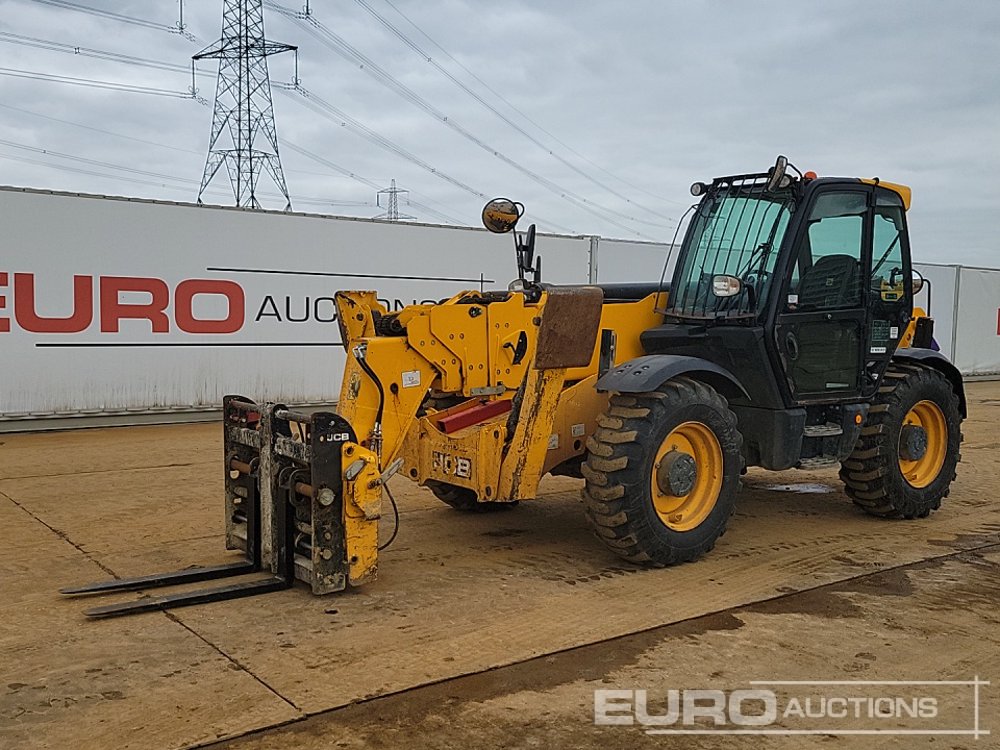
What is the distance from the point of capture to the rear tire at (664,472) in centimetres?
543

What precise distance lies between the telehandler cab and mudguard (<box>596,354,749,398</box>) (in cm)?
2

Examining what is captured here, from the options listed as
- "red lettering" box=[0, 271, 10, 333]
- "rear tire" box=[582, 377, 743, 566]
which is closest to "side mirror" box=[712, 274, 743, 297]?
"rear tire" box=[582, 377, 743, 566]

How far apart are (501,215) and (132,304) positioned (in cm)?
734

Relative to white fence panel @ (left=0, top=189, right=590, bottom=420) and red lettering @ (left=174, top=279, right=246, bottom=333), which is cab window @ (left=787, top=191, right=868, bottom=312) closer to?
white fence panel @ (left=0, top=189, right=590, bottom=420)

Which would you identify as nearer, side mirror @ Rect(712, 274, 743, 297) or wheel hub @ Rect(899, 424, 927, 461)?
side mirror @ Rect(712, 274, 743, 297)

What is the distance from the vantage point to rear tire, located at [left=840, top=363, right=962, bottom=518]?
6926 millimetres

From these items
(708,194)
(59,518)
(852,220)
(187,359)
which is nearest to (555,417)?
(708,194)

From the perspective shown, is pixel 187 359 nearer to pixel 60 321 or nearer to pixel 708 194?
pixel 60 321

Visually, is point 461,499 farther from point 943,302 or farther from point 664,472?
point 943,302

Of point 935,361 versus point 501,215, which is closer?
point 501,215

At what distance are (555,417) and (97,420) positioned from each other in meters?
7.80

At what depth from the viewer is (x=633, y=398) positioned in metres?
5.60

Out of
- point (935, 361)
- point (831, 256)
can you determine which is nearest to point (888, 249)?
point (831, 256)

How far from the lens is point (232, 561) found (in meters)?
5.79
